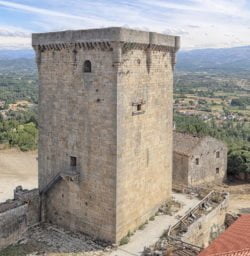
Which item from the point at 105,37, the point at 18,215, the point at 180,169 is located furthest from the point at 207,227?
the point at 105,37

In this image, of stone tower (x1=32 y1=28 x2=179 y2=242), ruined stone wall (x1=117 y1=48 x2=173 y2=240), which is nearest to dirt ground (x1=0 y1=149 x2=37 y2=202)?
stone tower (x1=32 y1=28 x2=179 y2=242)

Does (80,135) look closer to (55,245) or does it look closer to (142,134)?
(142,134)

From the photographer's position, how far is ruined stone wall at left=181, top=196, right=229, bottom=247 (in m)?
20.3

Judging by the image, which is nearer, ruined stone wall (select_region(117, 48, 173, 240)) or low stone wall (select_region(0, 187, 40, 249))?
ruined stone wall (select_region(117, 48, 173, 240))

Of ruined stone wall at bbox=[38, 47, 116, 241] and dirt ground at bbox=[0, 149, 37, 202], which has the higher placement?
ruined stone wall at bbox=[38, 47, 116, 241]

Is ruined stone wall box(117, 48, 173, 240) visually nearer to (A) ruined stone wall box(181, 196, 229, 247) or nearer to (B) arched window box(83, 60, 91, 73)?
(B) arched window box(83, 60, 91, 73)

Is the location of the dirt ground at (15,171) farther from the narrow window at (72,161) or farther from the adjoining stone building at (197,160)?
the adjoining stone building at (197,160)

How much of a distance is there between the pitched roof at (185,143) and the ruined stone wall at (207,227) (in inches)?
296

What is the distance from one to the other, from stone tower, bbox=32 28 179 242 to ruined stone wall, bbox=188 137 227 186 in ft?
32.3

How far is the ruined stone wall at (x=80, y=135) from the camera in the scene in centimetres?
1844

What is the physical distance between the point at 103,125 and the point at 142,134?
2.50 meters

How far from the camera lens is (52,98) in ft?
67.5

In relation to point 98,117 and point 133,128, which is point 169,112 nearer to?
point 133,128

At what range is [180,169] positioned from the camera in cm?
3128
